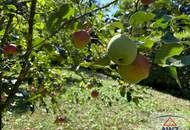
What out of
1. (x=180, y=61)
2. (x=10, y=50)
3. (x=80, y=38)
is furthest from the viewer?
(x=10, y=50)

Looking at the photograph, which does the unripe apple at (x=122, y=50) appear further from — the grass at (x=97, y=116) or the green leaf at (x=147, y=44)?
the grass at (x=97, y=116)

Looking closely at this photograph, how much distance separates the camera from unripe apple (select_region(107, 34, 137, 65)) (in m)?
0.95

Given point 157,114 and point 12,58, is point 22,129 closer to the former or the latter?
point 157,114

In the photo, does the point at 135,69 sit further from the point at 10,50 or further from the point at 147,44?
the point at 10,50

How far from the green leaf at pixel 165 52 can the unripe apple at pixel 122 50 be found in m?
0.06

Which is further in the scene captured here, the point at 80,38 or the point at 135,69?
the point at 80,38

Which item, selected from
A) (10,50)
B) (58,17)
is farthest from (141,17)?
(10,50)

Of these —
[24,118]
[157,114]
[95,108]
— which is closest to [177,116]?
[157,114]

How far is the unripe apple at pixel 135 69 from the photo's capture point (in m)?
1.02

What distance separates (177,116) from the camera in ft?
28.1

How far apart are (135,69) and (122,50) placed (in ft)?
0.33

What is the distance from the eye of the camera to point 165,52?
0.96 metres

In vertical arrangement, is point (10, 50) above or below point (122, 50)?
below

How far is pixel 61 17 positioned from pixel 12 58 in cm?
116
